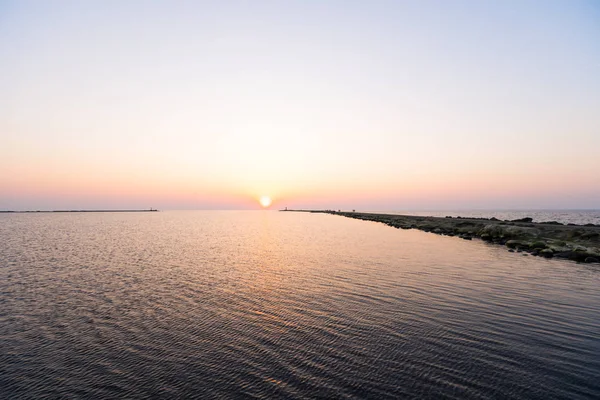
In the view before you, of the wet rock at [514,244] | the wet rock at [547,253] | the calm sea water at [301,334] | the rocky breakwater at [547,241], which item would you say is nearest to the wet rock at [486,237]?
the rocky breakwater at [547,241]

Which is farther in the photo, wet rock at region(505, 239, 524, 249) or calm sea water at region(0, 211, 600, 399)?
wet rock at region(505, 239, 524, 249)

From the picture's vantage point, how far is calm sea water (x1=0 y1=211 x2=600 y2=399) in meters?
9.53

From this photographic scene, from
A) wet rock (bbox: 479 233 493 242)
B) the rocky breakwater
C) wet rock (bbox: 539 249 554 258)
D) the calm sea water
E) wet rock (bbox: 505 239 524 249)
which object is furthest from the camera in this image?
wet rock (bbox: 479 233 493 242)

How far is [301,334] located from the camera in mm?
13414

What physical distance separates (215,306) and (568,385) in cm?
1473

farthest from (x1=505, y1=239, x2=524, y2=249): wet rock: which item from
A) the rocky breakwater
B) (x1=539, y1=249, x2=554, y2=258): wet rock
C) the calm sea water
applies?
the calm sea water

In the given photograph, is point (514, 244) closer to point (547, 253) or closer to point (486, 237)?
point (547, 253)

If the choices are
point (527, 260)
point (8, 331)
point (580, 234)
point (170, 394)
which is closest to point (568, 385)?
point (170, 394)

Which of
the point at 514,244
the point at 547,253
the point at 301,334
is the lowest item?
the point at 301,334

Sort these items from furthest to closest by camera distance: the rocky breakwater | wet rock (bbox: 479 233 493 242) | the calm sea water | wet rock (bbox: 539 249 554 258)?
wet rock (bbox: 479 233 493 242), wet rock (bbox: 539 249 554 258), the rocky breakwater, the calm sea water

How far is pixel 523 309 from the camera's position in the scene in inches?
644

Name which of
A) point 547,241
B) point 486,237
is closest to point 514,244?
point 547,241

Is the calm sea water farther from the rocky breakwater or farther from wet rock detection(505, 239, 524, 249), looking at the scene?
wet rock detection(505, 239, 524, 249)

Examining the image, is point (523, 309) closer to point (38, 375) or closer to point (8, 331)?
point (38, 375)
